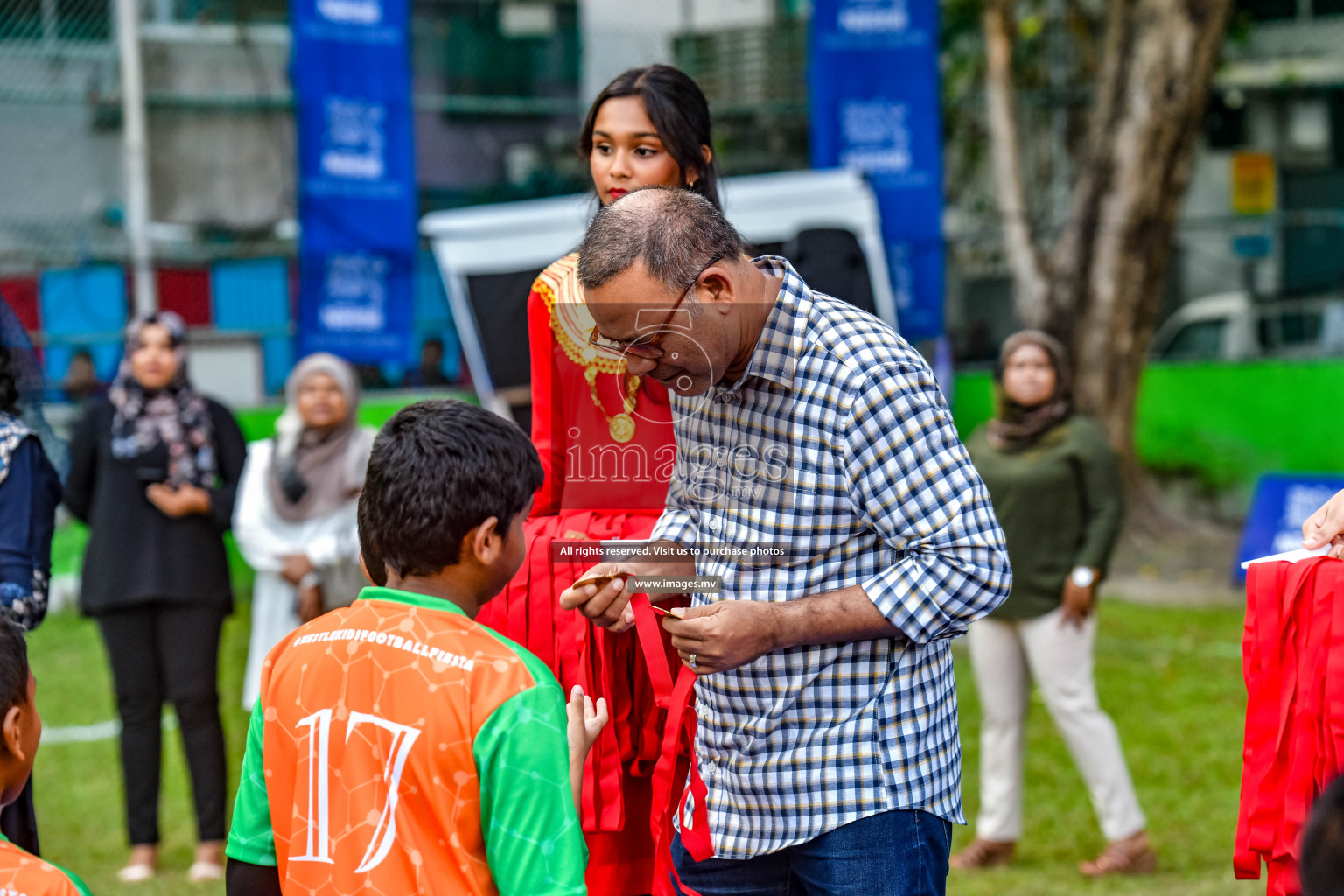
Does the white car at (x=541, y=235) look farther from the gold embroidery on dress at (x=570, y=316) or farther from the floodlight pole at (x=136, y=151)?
the gold embroidery on dress at (x=570, y=316)

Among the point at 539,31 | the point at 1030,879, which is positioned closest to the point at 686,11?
the point at 539,31

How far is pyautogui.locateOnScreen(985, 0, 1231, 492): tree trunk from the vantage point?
1028 cm

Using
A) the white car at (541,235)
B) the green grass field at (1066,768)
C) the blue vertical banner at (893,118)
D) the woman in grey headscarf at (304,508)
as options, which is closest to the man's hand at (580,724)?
the green grass field at (1066,768)

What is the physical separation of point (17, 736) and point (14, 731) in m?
0.01

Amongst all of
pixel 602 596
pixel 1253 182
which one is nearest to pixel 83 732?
pixel 602 596

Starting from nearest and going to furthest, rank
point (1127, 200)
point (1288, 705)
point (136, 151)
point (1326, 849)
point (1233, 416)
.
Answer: point (1326, 849)
point (1288, 705)
point (1127, 200)
point (136, 151)
point (1233, 416)

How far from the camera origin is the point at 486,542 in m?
1.98

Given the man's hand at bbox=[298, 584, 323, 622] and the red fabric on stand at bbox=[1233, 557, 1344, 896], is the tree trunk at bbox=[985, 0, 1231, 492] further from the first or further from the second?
the red fabric on stand at bbox=[1233, 557, 1344, 896]

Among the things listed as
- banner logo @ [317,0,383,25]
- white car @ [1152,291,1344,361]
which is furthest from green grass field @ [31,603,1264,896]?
banner logo @ [317,0,383,25]

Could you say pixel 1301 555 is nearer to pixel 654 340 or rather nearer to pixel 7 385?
pixel 654 340

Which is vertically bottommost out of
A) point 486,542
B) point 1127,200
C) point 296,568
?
point 296,568

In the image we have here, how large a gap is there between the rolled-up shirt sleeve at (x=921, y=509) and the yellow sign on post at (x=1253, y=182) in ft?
45.7

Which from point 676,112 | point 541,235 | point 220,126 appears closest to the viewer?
point 676,112

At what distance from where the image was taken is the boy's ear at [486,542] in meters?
1.97
